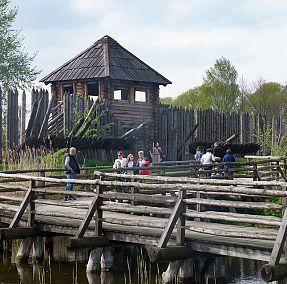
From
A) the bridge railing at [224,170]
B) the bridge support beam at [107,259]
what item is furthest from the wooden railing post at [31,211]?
the bridge railing at [224,170]

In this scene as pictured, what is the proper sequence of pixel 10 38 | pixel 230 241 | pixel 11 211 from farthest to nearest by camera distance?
pixel 10 38, pixel 11 211, pixel 230 241

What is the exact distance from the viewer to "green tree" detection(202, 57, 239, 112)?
66000mm

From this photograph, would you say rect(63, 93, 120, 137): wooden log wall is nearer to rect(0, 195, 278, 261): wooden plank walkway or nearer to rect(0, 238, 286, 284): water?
rect(0, 238, 286, 284): water

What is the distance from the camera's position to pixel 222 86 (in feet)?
220

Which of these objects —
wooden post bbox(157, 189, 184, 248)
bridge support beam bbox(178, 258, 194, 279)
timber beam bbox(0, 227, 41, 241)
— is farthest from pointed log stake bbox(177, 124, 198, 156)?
wooden post bbox(157, 189, 184, 248)

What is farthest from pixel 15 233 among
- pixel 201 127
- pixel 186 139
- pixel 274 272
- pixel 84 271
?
pixel 201 127

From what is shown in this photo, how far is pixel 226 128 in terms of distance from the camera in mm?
32562

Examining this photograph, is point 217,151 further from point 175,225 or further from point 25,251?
point 175,225

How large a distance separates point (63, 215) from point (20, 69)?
30633 millimetres

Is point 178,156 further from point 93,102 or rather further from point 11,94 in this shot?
point 11,94

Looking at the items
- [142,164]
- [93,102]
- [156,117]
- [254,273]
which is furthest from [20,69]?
[254,273]

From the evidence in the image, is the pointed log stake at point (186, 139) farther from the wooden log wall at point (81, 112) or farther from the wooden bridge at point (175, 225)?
the wooden bridge at point (175, 225)

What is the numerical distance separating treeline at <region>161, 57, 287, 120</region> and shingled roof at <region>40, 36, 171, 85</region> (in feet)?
101

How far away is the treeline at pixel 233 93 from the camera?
63.0 metres
